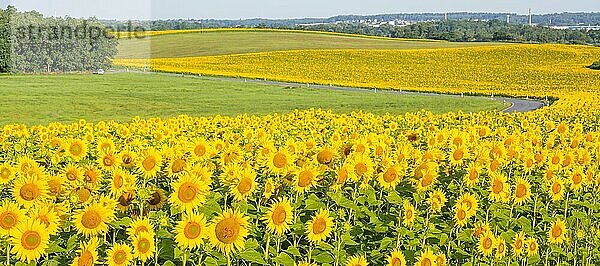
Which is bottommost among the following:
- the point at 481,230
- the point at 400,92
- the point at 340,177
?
the point at 400,92

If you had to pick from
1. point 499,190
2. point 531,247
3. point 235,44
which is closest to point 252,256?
point 531,247

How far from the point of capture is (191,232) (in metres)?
3.41

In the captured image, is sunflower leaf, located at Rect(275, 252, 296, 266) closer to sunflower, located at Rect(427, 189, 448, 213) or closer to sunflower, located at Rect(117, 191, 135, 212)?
sunflower, located at Rect(117, 191, 135, 212)

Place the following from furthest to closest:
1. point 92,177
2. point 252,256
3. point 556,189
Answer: point 556,189 < point 92,177 < point 252,256

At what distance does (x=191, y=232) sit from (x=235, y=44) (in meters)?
78.0

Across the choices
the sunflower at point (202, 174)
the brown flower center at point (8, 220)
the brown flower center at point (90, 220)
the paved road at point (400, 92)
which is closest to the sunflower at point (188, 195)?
the sunflower at point (202, 174)

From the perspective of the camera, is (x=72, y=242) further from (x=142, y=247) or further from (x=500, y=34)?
(x=500, y=34)

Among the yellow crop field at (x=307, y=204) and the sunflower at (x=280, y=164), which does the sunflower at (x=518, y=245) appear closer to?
the yellow crop field at (x=307, y=204)

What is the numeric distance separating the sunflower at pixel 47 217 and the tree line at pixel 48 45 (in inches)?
2374

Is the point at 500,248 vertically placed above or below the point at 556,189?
below

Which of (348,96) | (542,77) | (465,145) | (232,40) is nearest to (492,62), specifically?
(542,77)

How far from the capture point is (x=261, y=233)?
408 cm

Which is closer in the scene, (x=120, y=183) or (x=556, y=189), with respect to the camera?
(x=120, y=183)

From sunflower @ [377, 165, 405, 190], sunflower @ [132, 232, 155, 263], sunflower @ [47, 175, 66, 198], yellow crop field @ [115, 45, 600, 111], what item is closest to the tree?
yellow crop field @ [115, 45, 600, 111]
